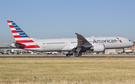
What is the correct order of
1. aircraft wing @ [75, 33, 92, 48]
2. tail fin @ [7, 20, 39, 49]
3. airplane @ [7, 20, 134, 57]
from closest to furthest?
aircraft wing @ [75, 33, 92, 48]
airplane @ [7, 20, 134, 57]
tail fin @ [7, 20, 39, 49]

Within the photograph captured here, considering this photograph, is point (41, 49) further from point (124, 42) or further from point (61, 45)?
point (124, 42)

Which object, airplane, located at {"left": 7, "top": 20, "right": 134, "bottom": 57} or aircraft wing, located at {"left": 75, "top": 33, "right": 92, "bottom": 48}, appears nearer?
aircraft wing, located at {"left": 75, "top": 33, "right": 92, "bottom": 48}

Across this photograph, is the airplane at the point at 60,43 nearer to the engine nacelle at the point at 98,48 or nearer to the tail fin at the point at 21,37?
the tail fin at the point at 21,37

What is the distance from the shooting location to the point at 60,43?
4653 cm

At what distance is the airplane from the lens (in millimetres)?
45594

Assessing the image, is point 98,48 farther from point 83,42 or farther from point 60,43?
point 60,43

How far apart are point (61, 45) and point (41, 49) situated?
4670mm

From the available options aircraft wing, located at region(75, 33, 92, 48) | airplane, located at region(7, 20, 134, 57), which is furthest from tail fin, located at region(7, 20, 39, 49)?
aircraft wing, located at region(75, 33, 92, 48)

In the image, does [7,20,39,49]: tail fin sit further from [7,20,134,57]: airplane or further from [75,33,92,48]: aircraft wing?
[75,33,92,48]: aircraft wing

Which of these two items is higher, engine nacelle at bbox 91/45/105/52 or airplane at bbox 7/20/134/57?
airplane at bbox 7/20/134/57

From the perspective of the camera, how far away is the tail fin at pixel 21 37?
155 ft

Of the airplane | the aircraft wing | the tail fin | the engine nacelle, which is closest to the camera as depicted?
the engine nacelle

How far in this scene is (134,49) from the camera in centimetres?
12325

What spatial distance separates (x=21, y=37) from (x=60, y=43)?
9042 millimetres
